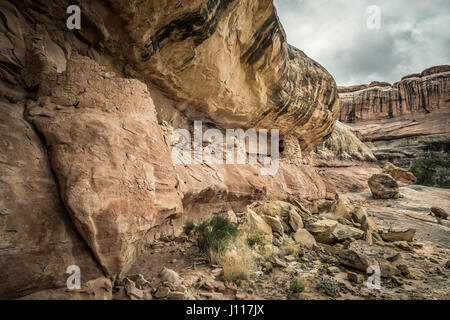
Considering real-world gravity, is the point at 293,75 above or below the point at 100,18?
above

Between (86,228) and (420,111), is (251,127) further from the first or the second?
(420,111)

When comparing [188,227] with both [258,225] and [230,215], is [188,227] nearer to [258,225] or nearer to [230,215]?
[230,215]

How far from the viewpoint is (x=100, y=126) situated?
2.19 metres

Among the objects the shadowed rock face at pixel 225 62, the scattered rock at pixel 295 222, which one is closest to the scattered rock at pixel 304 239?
the scattered rock at pixel 295 222

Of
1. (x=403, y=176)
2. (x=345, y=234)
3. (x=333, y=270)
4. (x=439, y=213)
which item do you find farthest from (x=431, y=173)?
(x=333, y=270)

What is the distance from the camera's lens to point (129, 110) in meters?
2.63

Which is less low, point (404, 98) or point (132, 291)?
point (404, 98)

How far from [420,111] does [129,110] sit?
3496cm

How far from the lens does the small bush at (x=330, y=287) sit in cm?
224

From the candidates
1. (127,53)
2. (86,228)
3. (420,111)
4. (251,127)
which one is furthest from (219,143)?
(420,111)

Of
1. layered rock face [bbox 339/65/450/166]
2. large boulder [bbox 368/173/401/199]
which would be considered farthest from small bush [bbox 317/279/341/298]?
layered rock face [bbox 339/65/450/166]

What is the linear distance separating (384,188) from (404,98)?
23362 millimetres

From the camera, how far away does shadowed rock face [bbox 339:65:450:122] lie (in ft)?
79.7
